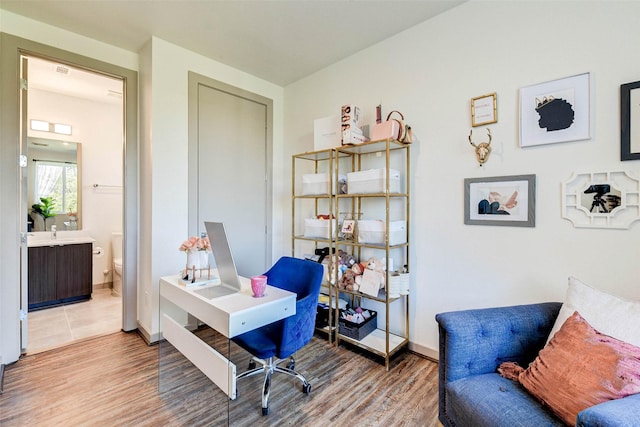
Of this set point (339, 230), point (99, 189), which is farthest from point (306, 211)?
point (99, 189)

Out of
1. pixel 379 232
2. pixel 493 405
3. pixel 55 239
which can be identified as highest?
pixel 379 232

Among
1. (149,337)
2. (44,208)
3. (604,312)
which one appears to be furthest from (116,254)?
(604,312)

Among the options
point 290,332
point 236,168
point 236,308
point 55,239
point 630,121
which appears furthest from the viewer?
point 55,239

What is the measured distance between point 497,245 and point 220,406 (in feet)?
6.91

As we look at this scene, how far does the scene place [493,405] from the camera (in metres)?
1.16

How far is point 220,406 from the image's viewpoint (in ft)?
5.85

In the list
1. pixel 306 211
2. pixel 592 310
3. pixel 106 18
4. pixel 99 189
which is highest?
pixel 106 18

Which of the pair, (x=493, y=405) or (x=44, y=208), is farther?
(x=44, y=208)

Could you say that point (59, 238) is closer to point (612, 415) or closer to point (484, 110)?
point (484, 110)

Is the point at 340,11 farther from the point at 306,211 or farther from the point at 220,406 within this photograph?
the point at 220,406

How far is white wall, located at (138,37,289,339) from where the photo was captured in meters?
2.58

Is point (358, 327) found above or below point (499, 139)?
below

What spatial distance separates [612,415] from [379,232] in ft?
5.27

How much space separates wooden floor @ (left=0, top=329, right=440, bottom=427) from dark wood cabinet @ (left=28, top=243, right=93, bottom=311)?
1392mm
